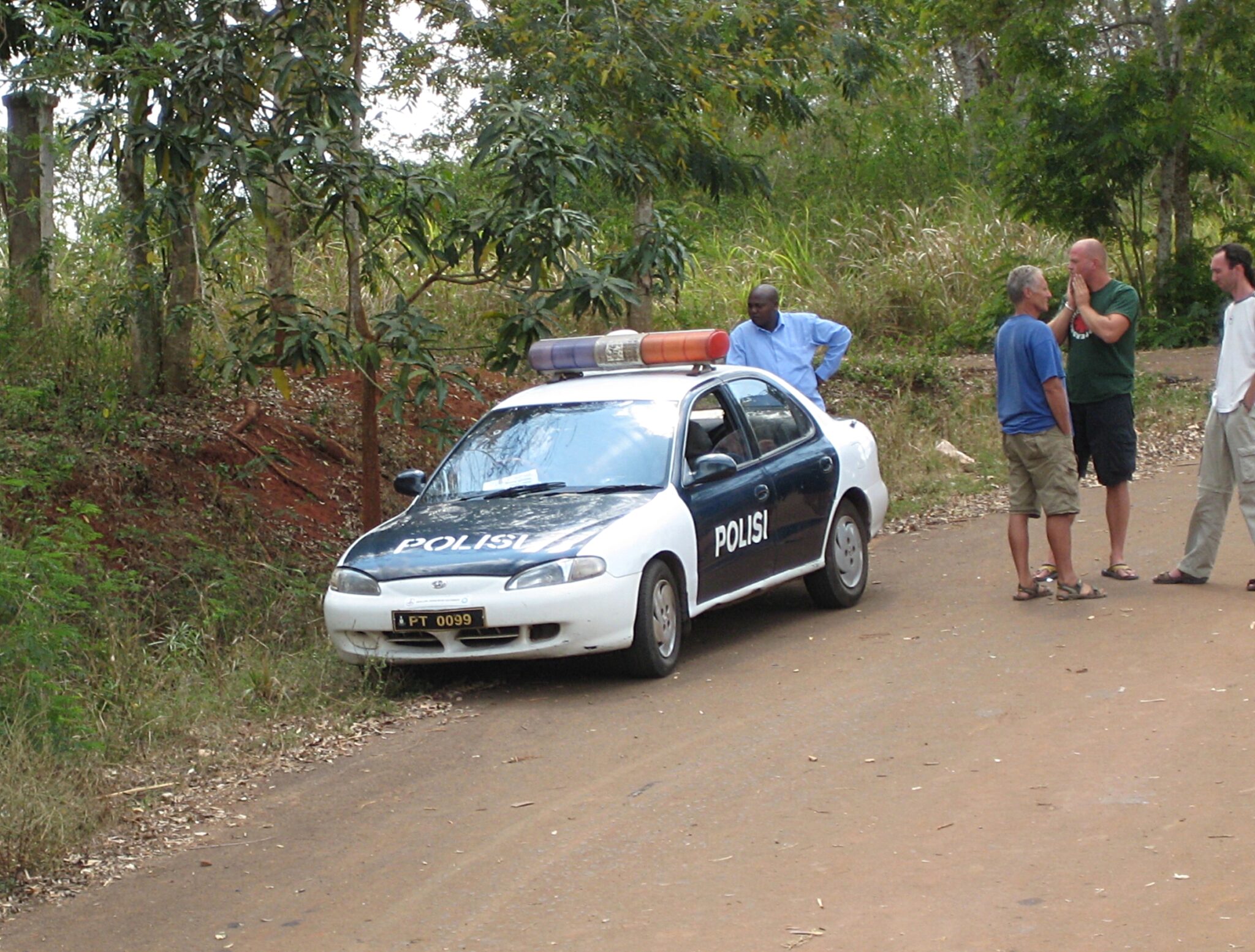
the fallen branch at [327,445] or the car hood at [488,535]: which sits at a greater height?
the fallen branch at [327,445]

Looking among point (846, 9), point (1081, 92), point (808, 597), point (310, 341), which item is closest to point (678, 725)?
point (808, 597)

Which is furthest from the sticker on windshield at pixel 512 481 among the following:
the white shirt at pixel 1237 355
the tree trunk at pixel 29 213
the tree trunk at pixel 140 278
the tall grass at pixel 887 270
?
the tall grass at pixel 887 270

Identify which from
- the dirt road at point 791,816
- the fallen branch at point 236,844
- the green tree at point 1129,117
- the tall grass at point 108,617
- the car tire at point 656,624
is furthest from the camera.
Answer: the green tree at point 1129,117

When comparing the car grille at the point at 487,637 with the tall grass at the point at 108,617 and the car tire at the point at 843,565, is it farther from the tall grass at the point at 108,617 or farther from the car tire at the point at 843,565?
the car tire at the point at 843,565

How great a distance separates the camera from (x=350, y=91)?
9992 mm

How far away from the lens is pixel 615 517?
320 inches

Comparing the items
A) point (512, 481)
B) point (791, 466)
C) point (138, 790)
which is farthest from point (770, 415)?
point (138, 790)

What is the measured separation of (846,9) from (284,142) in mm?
9620

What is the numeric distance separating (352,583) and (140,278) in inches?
182

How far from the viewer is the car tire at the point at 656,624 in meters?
7.98

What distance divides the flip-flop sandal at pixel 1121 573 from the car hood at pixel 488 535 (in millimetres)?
3005

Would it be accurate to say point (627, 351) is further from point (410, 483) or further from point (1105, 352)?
point (1105, 352)

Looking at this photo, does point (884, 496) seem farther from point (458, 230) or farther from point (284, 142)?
point (284, 142)

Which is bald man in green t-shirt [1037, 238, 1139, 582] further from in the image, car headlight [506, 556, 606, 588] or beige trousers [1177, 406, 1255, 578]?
car headlight [506, 556, 606, 588]
